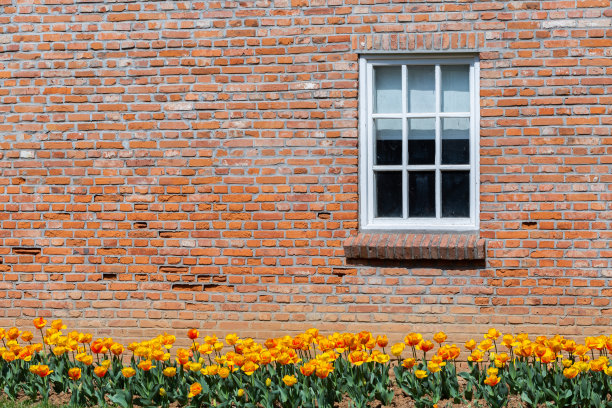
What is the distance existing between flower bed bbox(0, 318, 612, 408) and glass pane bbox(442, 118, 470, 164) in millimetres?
1702

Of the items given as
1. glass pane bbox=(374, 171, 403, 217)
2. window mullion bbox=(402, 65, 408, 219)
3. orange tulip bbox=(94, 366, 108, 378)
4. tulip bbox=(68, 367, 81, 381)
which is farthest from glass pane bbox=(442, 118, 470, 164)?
tulip bbox=(68, 367, 81, 381)

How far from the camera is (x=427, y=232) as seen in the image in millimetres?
6324

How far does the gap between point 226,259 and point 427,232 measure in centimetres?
179

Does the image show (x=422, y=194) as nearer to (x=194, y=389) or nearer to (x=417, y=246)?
(x=417, y=246)

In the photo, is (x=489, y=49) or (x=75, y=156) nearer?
(x=489, y=49)

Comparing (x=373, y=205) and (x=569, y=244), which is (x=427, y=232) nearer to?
(x=373, y=205)

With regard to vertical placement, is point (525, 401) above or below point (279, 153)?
below

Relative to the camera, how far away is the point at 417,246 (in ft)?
20.1

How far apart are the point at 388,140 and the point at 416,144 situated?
248 millimetres

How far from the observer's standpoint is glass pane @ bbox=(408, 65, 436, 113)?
636 centimetres

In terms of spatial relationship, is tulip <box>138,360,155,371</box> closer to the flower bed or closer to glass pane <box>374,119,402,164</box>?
the flower bed

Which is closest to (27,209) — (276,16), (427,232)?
(276,16)

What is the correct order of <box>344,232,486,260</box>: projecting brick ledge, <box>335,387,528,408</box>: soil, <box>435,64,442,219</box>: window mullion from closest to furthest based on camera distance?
<box>335,387,528,408</box>: soil, <box>344,232,486,260</box>: projecting brick ledge, <box>435,64,442,219</box>: window mullion

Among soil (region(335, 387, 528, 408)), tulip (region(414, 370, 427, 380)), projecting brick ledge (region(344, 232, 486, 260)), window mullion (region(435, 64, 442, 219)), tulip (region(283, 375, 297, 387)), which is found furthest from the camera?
window mullion (region(435, 64, 442, 219))
